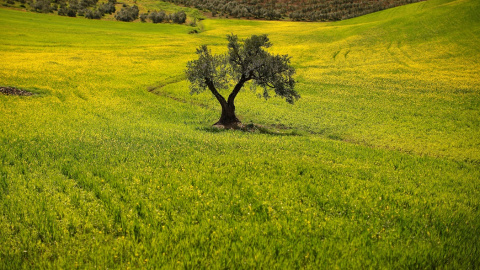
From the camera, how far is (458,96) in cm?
3788

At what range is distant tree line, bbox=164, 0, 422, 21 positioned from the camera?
146 metres

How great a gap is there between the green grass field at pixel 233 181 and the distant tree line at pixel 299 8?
12268cm

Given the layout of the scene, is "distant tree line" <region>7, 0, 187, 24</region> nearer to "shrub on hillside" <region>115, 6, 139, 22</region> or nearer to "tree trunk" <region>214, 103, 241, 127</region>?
"shrub on hillside" <region>115, 6, 139, 22</region>

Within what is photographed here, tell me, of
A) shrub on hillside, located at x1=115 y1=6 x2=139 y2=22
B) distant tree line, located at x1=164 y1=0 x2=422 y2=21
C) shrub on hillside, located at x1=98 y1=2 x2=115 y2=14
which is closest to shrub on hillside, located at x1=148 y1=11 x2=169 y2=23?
shrub on hillside, located at x1=115 y1=6 x2=139 y2=22

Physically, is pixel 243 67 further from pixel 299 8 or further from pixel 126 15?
pixel 299 8

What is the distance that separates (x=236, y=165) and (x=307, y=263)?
7.12 m

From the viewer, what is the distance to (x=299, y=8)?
6875 inches

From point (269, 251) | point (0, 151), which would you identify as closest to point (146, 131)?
point (0, 151)

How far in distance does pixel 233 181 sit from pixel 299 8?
186 metres

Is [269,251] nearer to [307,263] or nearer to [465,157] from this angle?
[307,263]

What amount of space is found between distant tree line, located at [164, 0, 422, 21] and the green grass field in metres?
123

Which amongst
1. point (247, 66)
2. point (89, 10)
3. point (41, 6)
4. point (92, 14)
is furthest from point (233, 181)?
point (41, 6)

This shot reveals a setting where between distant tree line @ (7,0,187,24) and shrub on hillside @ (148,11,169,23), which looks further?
shrub on hillside @ (148,11,169,23)

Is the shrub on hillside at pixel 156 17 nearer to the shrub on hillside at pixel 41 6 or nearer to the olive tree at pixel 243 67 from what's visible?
the shrub on hillside at pixel 41 6
